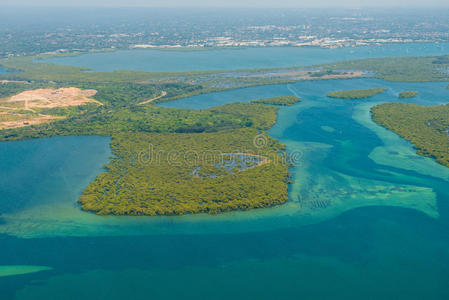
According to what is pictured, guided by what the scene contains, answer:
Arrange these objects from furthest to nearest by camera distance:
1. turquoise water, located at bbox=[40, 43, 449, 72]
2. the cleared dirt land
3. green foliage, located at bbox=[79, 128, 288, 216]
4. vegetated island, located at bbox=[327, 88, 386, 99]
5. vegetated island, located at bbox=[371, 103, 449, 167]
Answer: turquoise water, located at bbox=[40, 43, 449, 72] → vegetated island, located at bbox=[327, 88, 386, 99] → the cleared dirt land → vegetated island, located at bbox=[371, 103, 449, 167] → green foliage, located at bbox=[79, 128, 288, 216]

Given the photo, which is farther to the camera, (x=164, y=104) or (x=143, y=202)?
(x=164, y=104)

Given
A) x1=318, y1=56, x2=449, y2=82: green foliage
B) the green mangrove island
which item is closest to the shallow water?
the green mangrove island

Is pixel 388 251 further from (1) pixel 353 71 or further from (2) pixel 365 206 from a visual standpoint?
(1) pixel 353 71

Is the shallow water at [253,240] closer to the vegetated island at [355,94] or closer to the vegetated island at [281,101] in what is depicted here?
the vegetated island at [281,101]

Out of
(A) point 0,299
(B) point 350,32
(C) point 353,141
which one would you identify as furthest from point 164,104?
(B) point 350,32

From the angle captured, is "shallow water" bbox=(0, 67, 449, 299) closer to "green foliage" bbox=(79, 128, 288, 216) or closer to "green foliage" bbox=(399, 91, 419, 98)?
"green foliage" bbox=(79, 128, 288, 216)
